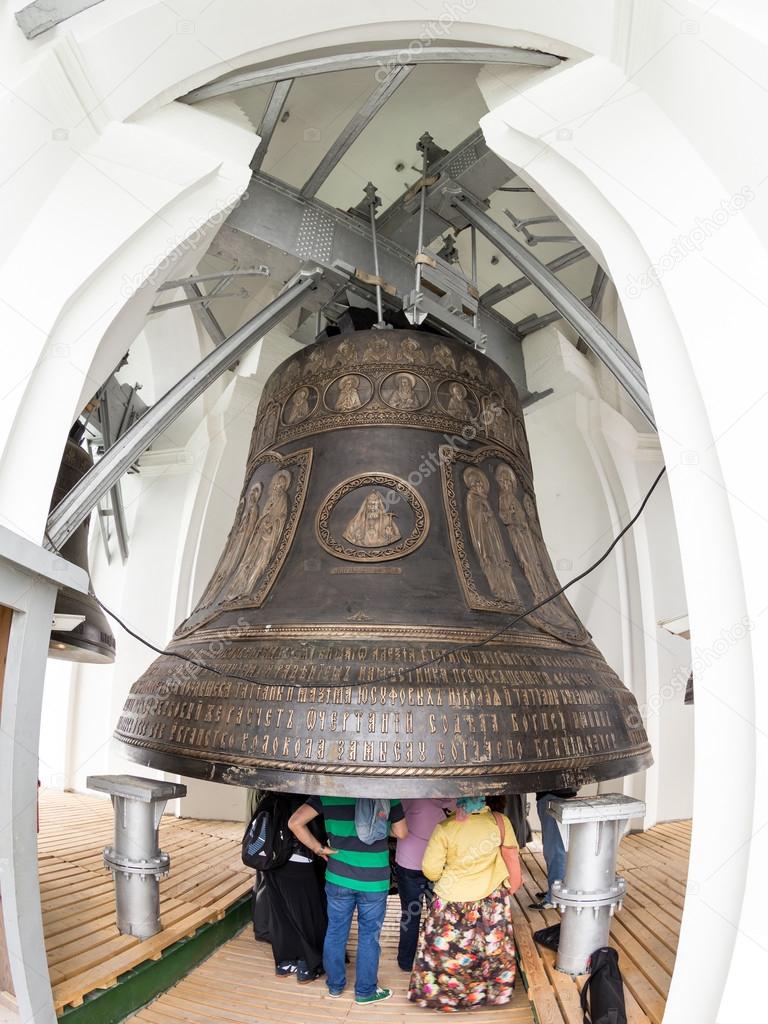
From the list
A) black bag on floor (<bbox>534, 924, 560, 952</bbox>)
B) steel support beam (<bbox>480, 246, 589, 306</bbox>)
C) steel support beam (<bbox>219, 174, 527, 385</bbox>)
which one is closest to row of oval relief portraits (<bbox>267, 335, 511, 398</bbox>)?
steel support beam (<bbox>219, 174, 527, 385</bbox>)

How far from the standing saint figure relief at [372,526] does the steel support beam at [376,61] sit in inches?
69.5

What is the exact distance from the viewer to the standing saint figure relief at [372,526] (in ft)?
8.05

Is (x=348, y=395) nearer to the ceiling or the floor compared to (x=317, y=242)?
nearer to the floor

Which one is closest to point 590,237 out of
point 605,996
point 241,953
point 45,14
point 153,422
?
point 153,422

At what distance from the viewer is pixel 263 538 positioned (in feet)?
8.83

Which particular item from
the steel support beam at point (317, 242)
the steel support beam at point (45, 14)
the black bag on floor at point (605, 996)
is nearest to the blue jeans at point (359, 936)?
the black bag on floor at point (605, 996)

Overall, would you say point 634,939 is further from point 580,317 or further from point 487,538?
point 580,317

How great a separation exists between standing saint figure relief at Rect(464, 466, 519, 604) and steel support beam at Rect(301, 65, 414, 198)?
5.83 ft

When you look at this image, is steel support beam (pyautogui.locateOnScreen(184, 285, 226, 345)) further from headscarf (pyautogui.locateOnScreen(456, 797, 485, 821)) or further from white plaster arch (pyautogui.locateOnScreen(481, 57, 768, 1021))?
headscarf (pyautogui.locateOnScreen(456, 797, 485, 821))

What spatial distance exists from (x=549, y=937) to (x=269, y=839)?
1.24 meters

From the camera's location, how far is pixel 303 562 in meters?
2.47

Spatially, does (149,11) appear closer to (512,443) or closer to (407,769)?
(512,443)

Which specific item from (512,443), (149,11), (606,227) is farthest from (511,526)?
(149,11)

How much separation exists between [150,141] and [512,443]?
185 centimetres
